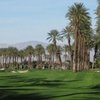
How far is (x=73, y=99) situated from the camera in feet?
103

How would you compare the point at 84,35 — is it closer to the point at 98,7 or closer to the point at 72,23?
the point at 72,23

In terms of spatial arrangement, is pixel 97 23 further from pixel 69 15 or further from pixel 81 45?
pixel 81 45

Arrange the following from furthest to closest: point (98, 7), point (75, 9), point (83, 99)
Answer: point (75, 9), point (98, 7), point (83, 99)

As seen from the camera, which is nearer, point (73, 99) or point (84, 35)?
point (73, 99)

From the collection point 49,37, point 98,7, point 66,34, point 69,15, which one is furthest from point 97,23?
point 49,37

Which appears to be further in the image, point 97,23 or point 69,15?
point 69,15

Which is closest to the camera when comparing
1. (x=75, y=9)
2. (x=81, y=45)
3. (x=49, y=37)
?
(x=75, y=9)

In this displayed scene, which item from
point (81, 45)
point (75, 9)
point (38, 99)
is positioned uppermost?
point (75, 9)

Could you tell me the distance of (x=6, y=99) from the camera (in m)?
31.6

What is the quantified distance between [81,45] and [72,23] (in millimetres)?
13438

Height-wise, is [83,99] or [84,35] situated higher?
[84,35]

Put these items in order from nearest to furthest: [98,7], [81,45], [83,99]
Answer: [83,99]
[98,7]
[81,45]

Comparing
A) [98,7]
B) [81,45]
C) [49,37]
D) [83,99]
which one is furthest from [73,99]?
[49,37]

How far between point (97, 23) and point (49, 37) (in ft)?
281
